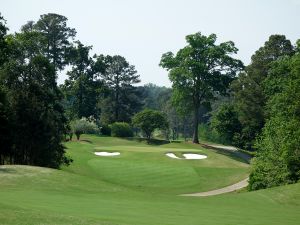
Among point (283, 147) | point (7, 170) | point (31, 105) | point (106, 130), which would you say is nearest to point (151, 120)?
point (106, 130)

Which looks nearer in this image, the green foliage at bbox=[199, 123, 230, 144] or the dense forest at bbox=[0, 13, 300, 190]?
the dense forest at bbox=[0, 13, 300, 190]

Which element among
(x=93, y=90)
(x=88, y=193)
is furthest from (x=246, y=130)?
(x=88, y=193)

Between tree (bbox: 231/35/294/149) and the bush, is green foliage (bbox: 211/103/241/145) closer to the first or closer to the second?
tree (bbox: 231/35/294/149)

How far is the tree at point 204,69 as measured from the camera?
233 ft

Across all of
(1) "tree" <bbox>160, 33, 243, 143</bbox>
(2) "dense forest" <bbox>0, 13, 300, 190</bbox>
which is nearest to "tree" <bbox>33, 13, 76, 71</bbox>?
(2) "dense forest" <bbox>0, 13, 300, 190</bbox>

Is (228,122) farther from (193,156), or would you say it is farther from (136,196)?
(136,196)

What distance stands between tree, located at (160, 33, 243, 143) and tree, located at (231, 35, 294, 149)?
321 centimetres

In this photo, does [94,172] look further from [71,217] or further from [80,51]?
→ [80,51]

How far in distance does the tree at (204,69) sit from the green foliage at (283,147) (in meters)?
30.3

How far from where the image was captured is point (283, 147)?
3541cm

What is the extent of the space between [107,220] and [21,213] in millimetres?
2643

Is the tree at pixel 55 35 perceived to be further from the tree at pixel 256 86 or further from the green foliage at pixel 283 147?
the green foliage at pixel 283 147

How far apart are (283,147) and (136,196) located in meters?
15.2

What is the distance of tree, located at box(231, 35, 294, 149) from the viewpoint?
233ft
